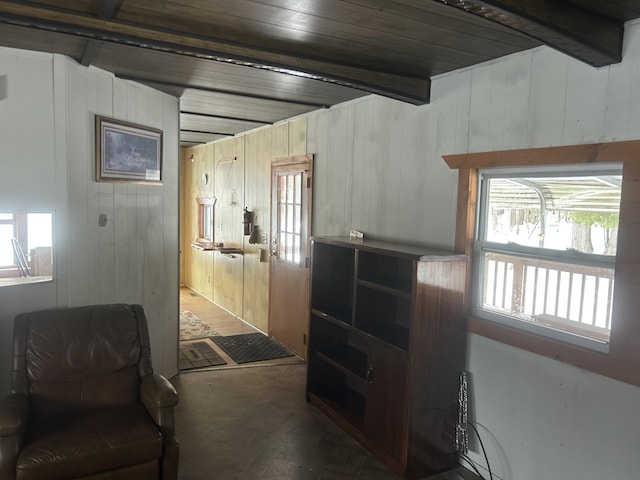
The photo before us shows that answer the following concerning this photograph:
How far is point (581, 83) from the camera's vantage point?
7.89ft

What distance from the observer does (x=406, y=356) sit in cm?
288

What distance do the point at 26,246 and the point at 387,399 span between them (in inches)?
97.3

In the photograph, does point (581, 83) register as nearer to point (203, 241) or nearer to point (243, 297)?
point (243, 297)

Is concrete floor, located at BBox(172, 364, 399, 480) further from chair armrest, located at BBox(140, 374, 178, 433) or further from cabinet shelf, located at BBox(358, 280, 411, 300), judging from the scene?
cabinet shelf, located at BBox(358, 280, 411, 300)

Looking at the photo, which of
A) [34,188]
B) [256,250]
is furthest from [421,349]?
[256,250]

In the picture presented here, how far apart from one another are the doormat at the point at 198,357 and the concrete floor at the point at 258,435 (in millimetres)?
231

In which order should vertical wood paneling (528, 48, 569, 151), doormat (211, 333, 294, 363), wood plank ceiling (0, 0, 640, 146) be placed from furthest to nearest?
doormat (211, 333, 294, 363) → vertical wood paneling (528, 48, 569, 151) → wood plank ceiling (0, 0, 640, 146)

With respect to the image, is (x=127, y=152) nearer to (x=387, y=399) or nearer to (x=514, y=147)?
(x=387, y=399)

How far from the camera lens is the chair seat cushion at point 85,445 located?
2256mm

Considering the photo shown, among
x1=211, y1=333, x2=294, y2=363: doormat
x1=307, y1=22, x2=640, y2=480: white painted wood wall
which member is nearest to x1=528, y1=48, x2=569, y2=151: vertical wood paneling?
x1=307, y1=22, x2=640, y2=480: white painted wood wall

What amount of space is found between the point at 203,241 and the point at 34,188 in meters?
4.64

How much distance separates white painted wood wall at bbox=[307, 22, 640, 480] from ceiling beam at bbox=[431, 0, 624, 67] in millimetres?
106

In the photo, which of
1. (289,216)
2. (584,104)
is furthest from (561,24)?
(289,216)

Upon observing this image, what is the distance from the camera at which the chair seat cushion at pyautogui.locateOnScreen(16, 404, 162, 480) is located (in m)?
2.26
